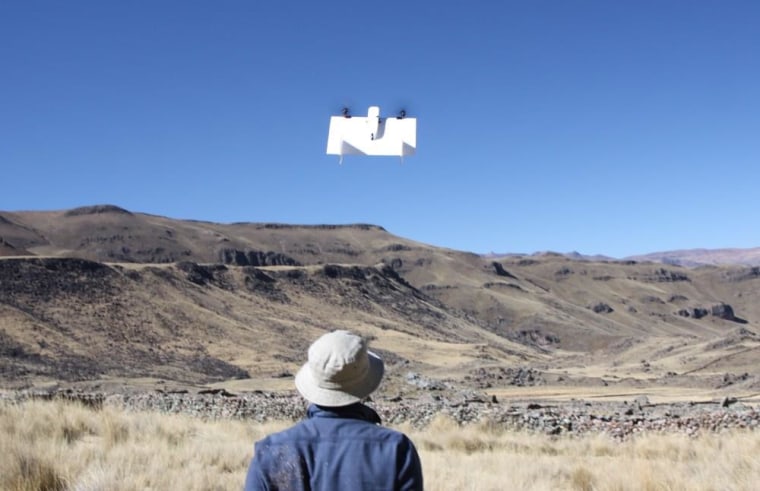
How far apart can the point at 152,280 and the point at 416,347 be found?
23.0 m

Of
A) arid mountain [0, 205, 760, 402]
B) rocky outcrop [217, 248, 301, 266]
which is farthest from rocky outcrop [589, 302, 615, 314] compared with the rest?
rocky outcrop [217, 248, 301, 266]

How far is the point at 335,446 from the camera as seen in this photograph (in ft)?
11.3

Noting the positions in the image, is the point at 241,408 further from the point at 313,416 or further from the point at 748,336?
the point at 748,336

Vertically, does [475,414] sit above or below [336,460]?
below

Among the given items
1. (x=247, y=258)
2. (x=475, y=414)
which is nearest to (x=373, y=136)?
(x=475, y=414)

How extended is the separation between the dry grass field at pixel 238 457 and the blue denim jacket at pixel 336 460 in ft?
16.1

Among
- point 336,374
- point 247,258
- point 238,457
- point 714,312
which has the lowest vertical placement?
point 238,457

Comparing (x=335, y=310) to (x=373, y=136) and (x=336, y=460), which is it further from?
(x=336, y=460)

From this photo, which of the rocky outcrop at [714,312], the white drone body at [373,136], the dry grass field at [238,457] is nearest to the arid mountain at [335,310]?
the rocky outcrop at [714,312]

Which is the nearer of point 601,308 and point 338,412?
point 338,412

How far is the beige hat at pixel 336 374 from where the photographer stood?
3.46 m

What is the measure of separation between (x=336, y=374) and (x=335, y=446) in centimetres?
31

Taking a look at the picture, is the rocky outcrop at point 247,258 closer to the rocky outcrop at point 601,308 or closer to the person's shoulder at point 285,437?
the rocky outcrop at point 601,308

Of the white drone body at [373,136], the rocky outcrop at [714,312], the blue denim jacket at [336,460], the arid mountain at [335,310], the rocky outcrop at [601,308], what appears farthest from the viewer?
the rocky outcrop at [601,308]
